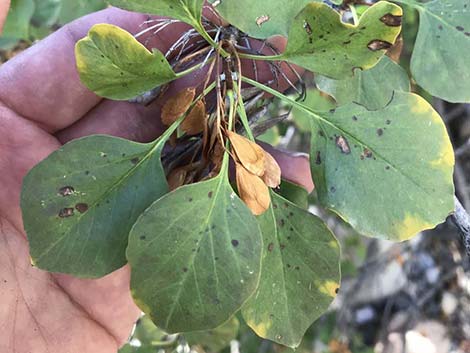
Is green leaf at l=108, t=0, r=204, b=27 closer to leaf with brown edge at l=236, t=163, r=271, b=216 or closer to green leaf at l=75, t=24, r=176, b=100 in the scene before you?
green leaf at l=75, t=24, r=176, b=100

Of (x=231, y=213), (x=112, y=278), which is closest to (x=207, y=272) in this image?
(x=231, y=213)

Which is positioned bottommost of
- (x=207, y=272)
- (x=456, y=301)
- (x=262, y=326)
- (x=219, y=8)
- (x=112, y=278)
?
(x=456, y=301)

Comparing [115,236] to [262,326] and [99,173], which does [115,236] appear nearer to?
[99,173]

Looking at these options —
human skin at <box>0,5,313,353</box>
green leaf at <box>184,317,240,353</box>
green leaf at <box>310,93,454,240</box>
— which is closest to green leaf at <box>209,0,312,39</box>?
green leaf at <box>310,93,454,240</box>

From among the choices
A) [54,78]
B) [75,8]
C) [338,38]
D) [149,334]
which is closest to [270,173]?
[338,38]

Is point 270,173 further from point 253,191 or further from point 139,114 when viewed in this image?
point 139,114

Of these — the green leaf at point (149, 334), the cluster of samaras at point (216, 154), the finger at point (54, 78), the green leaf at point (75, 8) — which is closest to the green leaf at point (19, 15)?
the green leaf at point (75, 8)

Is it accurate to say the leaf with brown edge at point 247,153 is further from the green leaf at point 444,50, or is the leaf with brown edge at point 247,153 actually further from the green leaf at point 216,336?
the green leaf at point 216,336
